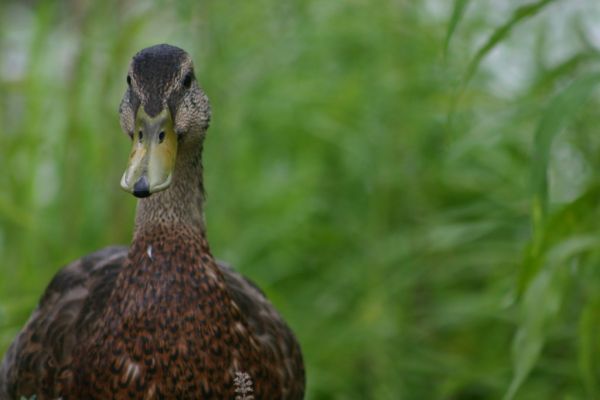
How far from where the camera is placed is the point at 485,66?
14.9ft

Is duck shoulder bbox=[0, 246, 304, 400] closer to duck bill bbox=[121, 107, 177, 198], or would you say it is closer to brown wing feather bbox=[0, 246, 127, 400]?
brown wing feather bbox=[0, 246, 127, 400]

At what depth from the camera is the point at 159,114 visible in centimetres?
245

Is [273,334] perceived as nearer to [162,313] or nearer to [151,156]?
[162,313]

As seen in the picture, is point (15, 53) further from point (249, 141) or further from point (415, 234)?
point (415, 234)

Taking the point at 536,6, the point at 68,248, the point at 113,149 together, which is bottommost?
the point at 68,248

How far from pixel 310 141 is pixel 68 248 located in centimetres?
114

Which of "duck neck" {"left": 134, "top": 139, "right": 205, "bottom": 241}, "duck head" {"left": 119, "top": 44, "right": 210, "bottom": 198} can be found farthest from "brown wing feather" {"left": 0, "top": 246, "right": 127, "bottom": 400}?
"duck head" {"left": 119, "top": 44, "right": 210, "bottom": 198}

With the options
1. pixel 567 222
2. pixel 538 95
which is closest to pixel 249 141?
pixel 538 95

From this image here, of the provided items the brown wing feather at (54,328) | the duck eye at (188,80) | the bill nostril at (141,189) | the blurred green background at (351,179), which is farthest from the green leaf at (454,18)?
the blurred green background at (351,179)

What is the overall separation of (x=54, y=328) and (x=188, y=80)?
0.62 m

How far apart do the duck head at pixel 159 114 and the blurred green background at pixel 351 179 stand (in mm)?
1329

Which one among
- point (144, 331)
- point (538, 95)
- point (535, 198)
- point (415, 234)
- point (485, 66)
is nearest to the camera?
point (144, 331)

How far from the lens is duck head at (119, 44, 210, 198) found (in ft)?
7.64

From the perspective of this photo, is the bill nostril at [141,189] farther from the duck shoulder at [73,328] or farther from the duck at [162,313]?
the duck shoulder at [73,328]
